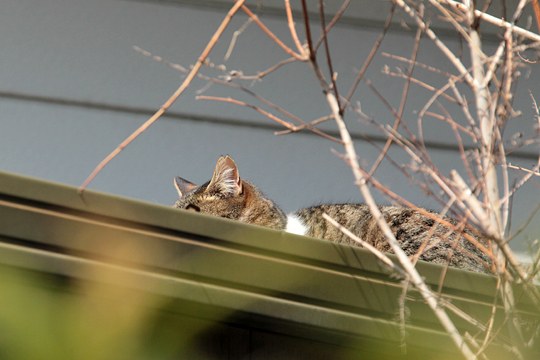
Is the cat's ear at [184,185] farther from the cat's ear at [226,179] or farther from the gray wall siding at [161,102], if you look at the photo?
the gray wall siding at [161,102]

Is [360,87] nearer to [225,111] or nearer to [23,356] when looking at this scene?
[225,111]

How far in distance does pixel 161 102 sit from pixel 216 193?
52 centimetres

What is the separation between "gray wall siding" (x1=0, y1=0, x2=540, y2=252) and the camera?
4379mm

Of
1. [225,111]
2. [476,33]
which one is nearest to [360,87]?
[225,111]

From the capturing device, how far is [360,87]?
15.1 ft

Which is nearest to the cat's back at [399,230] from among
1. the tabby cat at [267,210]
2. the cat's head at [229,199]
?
the tabby cat at [267,210]

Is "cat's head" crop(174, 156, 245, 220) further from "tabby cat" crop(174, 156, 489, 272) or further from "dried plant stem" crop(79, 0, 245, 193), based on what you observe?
"dried plant stem" crop(79, 0, 245, 193)

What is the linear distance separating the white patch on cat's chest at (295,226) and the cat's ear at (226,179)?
250 millimetres

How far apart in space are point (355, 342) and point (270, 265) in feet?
0.76

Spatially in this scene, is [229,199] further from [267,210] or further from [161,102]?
[161,102]

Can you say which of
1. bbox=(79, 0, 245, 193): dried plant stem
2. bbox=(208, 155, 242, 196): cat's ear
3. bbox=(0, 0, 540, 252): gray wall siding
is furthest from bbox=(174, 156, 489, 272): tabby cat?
bbox=(79, 0, 245, 193): dried plant stem

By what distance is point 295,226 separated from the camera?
13.8ft

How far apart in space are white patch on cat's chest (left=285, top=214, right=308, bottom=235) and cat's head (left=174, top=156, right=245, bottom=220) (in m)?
0.21

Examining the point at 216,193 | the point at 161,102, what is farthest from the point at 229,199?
the point at 161,102
